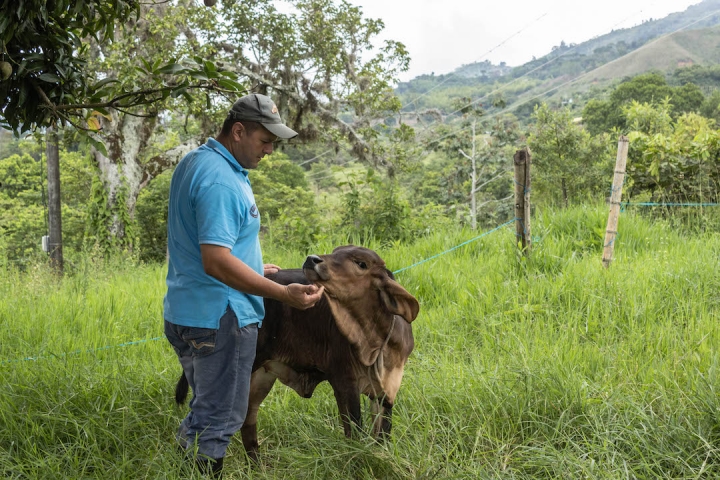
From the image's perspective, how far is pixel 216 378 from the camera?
2.61 meters

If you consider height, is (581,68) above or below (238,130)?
above

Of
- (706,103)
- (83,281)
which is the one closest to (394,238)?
(83,281)

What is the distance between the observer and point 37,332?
506 centimetres

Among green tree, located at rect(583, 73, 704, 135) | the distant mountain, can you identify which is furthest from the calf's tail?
the distant mountain

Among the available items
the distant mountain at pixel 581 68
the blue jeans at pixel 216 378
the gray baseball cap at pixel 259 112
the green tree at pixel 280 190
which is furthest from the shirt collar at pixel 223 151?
the distant mountain at pixel 581 68

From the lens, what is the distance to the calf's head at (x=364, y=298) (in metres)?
2.76

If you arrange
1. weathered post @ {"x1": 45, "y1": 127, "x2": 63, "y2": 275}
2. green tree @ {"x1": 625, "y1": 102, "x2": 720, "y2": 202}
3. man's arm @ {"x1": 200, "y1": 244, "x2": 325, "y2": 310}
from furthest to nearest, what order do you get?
weathered post @ {"x1": 45, "y1": 127, "x2": 63, "y2": 275}
green tree @ {"x1": 625, "y1": 102, "x2": 720, "y2": 202}
man's arm @ {"x1": 200, "y1": 244, "x2": 325, "y2": 310}

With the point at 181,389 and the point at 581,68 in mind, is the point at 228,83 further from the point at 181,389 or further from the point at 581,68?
the point at 581,68

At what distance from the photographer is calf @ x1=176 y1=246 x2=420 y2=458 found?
2.78 metres

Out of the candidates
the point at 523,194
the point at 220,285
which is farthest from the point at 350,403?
the point at 523,194

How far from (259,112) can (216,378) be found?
1.18 m

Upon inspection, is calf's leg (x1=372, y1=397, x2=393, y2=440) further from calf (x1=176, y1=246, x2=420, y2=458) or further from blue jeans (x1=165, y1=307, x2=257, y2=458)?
blue jeans (x1=165, y1=307, x2=257, y2=458)

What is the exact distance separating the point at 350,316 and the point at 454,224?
618 cm

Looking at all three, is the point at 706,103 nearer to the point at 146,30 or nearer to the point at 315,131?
the point at 315,131
